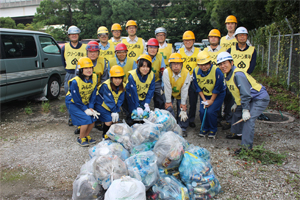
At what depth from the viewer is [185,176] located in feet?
9.73

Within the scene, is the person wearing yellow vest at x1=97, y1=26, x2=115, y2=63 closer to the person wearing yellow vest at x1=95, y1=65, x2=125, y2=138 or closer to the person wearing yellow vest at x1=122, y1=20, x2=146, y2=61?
the person wearing yellow vest at x1=122, y1=20, x2=146, y2=61

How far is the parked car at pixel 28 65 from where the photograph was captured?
564cm

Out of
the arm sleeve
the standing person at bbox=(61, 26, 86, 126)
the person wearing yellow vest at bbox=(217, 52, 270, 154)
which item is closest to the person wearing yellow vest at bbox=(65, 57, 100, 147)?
the standing person at bbox=(61, 26, 86, 126)

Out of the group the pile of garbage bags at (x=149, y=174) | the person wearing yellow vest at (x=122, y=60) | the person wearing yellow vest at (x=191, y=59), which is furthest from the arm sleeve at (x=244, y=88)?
the person wearing yellow vest at (x=122, y=60)

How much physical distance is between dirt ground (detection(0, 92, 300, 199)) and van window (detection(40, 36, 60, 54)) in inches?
88.0

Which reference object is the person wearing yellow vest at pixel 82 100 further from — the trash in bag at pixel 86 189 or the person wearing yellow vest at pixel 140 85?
the trash in bag at pixel 86 189

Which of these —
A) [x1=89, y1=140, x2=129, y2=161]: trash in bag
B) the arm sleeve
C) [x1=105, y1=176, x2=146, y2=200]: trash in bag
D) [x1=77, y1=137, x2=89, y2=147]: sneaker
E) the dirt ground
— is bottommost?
the dirt ground

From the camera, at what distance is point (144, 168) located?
2814 millimetres

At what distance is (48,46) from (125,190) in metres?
6.00

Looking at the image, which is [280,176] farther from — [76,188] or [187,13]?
[187,13]

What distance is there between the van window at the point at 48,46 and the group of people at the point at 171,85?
177 centimetres

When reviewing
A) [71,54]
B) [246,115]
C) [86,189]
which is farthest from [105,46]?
[86,189]

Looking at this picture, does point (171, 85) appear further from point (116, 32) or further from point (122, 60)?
point (116, 32)

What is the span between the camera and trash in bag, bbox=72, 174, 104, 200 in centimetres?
273
